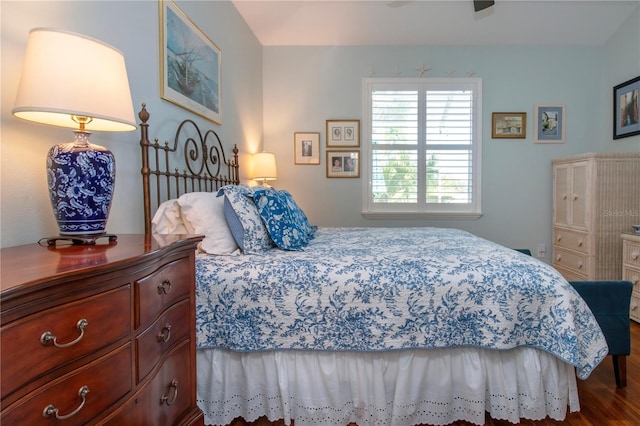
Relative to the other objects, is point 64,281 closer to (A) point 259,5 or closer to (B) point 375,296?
(B) point 375,296

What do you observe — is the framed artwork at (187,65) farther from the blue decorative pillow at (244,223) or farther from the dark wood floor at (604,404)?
the dark wood floor at (604,404)

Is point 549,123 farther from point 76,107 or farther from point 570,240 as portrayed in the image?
point 76,107

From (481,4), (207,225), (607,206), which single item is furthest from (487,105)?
(207,225)

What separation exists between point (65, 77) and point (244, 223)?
3.01ft

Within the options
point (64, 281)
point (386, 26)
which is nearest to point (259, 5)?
point (386, 26)

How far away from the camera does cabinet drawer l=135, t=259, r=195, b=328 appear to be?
0.83m

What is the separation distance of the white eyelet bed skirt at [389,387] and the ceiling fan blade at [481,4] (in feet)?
10.2

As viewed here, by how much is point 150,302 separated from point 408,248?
136 centimetres

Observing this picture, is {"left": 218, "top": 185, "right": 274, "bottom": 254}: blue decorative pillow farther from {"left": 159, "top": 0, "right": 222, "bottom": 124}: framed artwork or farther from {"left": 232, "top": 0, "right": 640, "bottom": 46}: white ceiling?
{"left": 232, "top": 0, "right": 640, "bottom": 46}: white ceiling

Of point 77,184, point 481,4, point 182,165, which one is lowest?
point 77,184

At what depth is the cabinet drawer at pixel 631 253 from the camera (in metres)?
2.61

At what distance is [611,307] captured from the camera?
165 cm

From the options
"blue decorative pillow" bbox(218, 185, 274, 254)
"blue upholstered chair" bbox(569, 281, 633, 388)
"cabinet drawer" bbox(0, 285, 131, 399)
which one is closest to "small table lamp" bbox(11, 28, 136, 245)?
"cabinet drawer" bbox(0, 285, 131, 399)

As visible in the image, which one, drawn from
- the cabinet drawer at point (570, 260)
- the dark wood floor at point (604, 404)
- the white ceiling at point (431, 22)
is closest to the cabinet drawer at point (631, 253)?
the cabinet drawer at point (570, 260)
